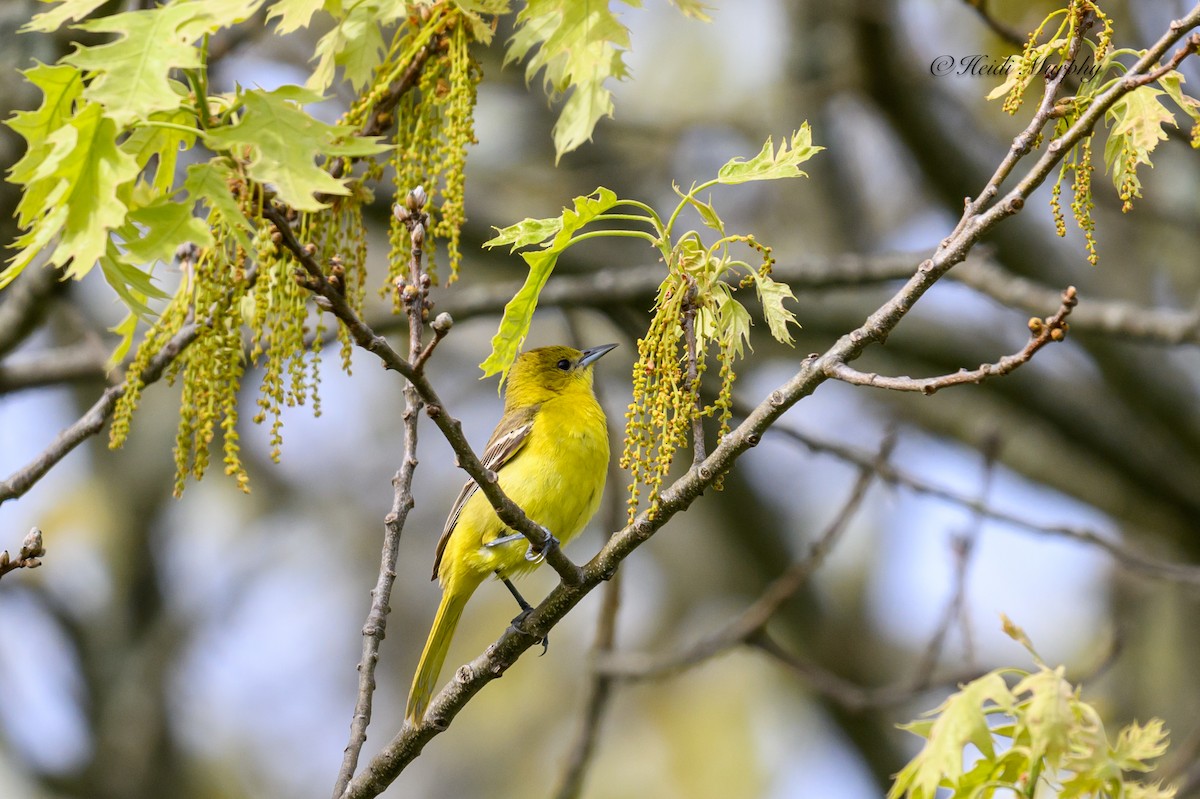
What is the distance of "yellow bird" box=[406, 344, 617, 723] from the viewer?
507cm

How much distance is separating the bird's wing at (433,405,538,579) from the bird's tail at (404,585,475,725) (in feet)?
0.81

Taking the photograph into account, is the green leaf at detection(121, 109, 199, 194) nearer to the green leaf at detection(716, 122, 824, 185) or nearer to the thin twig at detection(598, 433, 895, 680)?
the green leaf at detection(716, 122, 824, 185)

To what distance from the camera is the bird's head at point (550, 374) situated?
19.3ft

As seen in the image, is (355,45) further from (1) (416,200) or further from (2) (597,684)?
(2) (597,684)

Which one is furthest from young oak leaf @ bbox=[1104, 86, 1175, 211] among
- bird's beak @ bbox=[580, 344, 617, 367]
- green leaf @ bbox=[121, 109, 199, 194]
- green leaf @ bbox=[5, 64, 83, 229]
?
bird's beak @ bbox=[580, 344, 617, 367]

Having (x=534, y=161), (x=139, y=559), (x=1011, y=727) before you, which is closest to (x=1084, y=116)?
(x=1011, y=727)

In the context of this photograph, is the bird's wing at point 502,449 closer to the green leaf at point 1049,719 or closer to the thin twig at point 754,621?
the thin twig at point 754,621

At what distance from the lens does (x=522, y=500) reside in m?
5.17

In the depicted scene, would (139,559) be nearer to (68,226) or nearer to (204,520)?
(204,520)

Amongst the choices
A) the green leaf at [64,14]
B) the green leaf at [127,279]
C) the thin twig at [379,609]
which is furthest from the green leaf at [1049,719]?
the green leaf at [64,14]

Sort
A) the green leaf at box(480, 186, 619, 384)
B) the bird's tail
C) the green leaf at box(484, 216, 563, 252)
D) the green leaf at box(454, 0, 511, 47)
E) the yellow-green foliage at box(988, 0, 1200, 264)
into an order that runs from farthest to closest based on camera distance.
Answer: the bird's tail → the green leaf at box(454, 0, 511, 47) → the green leaf at box(484, 216, 563, 252) → the green leaf at box(480, 186, 619, 384) → the yellow-green foliage at box(988, 0, 1200, 264)

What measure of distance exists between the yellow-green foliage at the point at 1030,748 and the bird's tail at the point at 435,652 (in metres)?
2.21

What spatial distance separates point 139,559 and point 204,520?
2715mm

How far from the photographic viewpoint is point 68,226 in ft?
8.11
